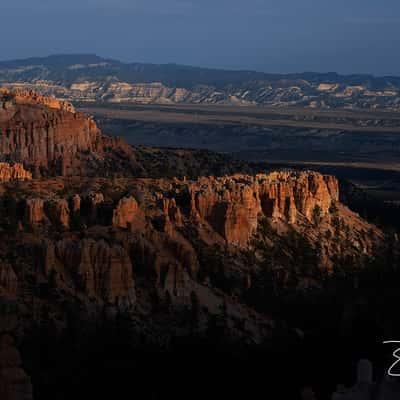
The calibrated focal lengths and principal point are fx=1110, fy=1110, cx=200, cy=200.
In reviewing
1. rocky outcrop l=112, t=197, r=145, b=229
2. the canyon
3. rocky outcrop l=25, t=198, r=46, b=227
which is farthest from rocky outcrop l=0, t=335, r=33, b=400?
rocky outcrop l=112, t=197, r=145, b=229

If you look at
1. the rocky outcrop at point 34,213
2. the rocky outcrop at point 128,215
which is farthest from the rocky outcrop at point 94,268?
the rocky outcrop at point 128,215

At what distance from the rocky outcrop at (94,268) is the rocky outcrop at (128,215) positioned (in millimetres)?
5805

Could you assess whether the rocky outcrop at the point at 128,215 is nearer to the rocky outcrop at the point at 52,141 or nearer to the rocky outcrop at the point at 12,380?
the rocky outcrop at the point at 52,141

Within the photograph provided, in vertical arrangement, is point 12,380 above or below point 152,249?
above

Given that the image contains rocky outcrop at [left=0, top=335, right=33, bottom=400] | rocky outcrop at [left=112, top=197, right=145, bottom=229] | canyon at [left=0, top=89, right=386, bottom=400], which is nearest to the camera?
rocky outcrop at [left=0, top=335, right=33, bottom=400]

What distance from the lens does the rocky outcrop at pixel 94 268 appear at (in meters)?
40.7

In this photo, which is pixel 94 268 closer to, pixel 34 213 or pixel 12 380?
pixel 34 213

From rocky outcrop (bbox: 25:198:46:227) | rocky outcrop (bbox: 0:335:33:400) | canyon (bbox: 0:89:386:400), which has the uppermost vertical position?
rocky outcrop (bbox: 0:335:33:400)

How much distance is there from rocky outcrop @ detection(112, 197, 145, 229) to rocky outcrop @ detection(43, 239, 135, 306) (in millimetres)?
5805

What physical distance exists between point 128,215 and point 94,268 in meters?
7.53

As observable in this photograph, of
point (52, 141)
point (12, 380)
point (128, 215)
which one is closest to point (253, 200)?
point (128, 215)

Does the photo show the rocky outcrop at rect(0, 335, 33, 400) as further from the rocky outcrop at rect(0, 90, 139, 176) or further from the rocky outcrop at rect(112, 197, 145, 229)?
the rocky outcrop at rect(0, 90, 139, 176)

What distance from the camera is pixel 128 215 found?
48.2 metres

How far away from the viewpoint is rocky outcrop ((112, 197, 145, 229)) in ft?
156
